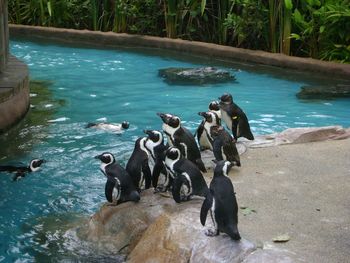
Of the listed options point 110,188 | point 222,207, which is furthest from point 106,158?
point 222,207

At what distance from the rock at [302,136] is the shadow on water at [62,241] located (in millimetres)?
1992

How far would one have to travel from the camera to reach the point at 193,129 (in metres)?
8.37

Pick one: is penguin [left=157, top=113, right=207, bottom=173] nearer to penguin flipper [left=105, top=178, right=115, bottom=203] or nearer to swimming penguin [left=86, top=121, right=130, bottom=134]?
penguin flipper [left=105, top=178, right=115, bottom=203]

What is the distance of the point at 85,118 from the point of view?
8.84 metres

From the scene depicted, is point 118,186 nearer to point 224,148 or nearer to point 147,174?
point 147,174

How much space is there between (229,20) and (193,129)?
4.51m

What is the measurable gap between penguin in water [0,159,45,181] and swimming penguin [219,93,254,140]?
6.30 ft

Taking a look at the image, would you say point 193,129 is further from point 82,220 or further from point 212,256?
point 212,256

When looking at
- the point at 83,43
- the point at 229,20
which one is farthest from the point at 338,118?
the point at 83,43

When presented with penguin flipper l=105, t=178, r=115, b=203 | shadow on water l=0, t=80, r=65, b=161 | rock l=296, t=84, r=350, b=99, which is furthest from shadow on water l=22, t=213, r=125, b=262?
rock l=296, t=84, r=350, b=99

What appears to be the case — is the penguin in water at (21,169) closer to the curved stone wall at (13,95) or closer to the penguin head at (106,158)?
the curved stone wall at (13,95)

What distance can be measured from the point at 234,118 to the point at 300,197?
1631 millimetres

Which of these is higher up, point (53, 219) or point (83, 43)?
point (83, 43)

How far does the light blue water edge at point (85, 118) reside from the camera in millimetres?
5406
